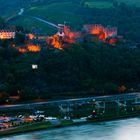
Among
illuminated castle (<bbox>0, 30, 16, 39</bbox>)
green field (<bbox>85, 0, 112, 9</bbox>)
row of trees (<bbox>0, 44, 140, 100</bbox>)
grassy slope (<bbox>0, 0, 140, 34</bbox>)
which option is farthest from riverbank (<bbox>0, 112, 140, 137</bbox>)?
green field (<bbox>85, 0, 112, 9</bbox>)

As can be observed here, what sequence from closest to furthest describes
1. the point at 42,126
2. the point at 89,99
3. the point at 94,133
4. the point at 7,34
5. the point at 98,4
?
the point at 94,133
the point at 42,126
the point at 89,99
the point at 7,34
the point at 98,4

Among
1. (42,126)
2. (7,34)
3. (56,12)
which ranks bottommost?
(42,126)

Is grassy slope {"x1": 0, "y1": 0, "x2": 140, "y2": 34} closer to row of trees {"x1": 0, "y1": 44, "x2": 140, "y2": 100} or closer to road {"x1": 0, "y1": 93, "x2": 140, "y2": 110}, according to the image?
row of trees {"x1": 0, "y1": 44, "x2": 140, "y2": 100}

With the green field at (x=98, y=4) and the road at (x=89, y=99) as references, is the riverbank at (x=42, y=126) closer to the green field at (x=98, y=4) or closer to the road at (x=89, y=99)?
the road at (x=89, y=99)

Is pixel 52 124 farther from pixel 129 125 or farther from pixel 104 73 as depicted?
pixel 104 73

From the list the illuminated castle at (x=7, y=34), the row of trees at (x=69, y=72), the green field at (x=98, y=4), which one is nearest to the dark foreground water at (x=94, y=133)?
the row of trees at (x=69, y=72)

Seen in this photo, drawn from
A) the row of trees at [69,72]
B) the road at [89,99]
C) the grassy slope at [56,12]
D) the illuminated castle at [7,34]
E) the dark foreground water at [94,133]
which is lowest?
the dark foreground water at [94,133]

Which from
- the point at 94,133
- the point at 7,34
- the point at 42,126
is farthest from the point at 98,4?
the point at 94,133

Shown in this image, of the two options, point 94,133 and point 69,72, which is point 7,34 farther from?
point 94,133

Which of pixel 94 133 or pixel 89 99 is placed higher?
pixel 89 99
